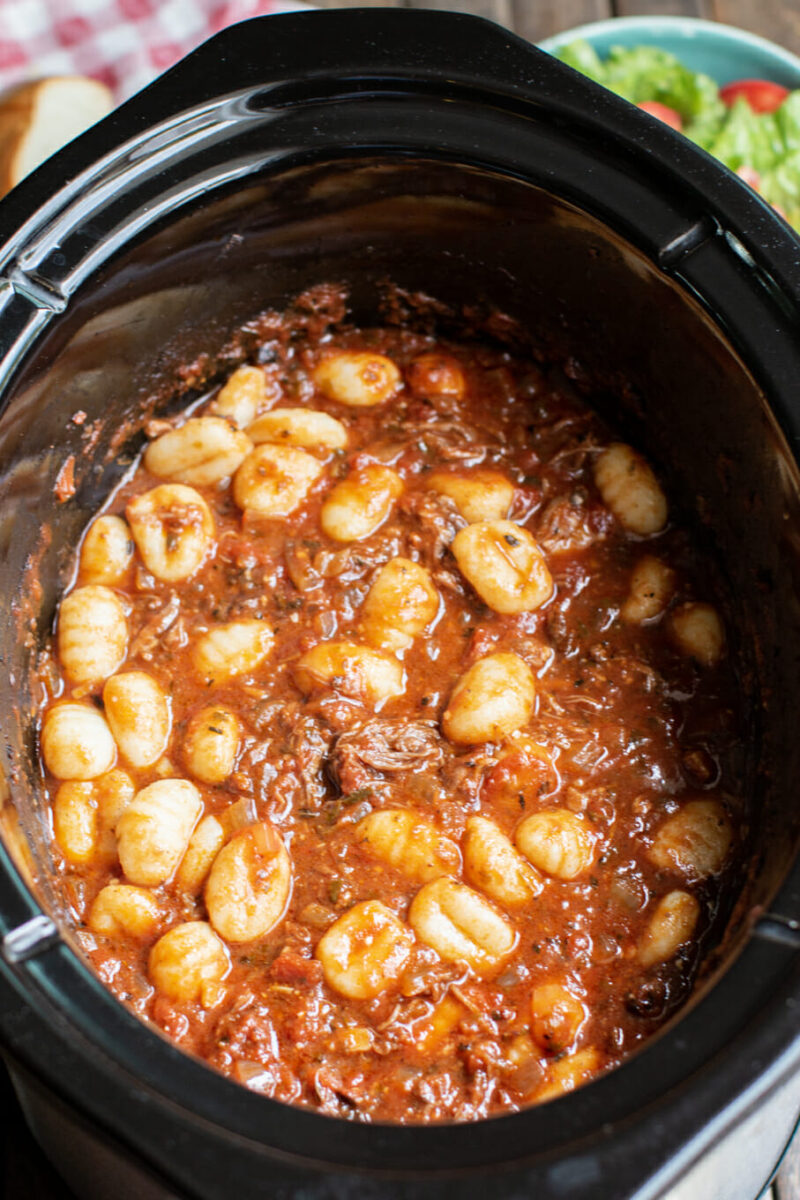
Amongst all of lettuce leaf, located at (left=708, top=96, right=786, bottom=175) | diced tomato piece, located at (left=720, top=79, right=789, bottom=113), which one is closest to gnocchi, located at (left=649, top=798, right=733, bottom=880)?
lettuce leaf, located at (left=708, top=96, right=786, bottom=175)

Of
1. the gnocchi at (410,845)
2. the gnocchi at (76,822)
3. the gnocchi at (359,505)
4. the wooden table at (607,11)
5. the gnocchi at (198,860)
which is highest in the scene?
the wooden table at (607,11)

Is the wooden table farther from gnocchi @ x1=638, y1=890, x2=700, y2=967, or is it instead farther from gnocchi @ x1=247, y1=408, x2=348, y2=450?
gnocchi @ x1=638, y1=890, x2=700, y2=967

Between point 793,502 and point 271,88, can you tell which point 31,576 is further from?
point 793,502

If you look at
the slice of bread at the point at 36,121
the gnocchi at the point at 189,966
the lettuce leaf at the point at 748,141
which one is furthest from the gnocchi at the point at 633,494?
the slice of bread at the point at 36,121

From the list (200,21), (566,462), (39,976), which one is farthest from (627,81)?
(39,976)

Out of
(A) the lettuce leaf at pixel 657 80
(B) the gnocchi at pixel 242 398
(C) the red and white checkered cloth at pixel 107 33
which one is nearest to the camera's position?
(B) the gnocchi at pixel 242 398

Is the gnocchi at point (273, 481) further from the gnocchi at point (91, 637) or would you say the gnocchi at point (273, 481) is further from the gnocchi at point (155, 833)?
the gnocchi at point (155, 833)

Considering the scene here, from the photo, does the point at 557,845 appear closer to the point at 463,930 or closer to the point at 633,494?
the point at 463,930

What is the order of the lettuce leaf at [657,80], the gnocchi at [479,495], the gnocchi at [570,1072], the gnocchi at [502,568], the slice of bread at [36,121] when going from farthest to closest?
the lettuce leaf at [657,80], the slice of bread at [36,121], the gnocchi at [479,495], the gnocchi at [502,568], the gnocchi at [570,1072]
